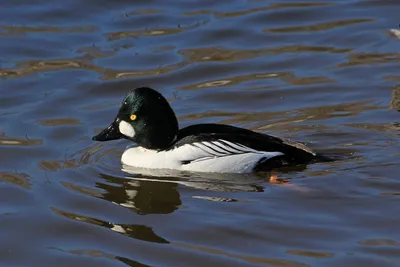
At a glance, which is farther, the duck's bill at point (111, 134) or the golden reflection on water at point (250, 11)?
the golden reflection on water at point (250, 11)

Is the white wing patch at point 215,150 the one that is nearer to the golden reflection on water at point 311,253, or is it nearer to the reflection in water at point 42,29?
the golden reflection on water at point 311,253

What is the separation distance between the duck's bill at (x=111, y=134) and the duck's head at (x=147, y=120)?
0.02m

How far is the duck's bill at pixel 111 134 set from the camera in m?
10.0

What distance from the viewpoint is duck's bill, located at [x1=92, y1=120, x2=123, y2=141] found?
10.0m

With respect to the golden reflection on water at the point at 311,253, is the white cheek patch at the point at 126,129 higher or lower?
higher

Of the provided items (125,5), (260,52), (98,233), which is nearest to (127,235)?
(98,233)

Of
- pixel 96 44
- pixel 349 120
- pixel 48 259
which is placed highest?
pixel 96 44

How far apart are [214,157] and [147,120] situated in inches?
28.1

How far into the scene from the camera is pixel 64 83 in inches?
492

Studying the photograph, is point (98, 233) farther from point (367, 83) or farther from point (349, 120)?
point (367, 83)

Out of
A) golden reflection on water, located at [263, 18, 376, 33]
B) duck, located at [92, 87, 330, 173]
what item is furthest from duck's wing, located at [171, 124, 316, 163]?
golden reflection on water, located at [263, 18, 376, 33]

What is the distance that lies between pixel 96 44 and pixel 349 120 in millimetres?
4277

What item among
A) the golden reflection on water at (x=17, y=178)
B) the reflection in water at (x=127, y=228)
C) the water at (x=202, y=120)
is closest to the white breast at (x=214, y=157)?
the water at (x=202, y=120)

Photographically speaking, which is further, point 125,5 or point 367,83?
point 125,5
